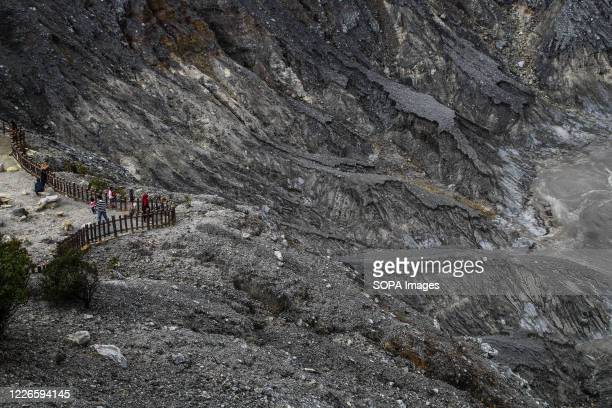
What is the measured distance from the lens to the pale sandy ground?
20.0 metres

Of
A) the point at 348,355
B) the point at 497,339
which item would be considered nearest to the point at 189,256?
the point at 348,355

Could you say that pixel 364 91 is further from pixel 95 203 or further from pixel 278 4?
pixel 95 203

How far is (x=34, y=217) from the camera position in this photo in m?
22.2

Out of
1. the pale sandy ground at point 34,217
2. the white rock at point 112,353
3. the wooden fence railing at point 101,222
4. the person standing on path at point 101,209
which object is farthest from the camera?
the person standing on path at point 101,209

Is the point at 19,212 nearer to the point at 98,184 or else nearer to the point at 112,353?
the point at 98,184

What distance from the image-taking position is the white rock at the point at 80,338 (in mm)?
14497

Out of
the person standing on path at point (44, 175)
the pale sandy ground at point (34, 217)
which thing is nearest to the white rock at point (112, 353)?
the pale sandy ground at point (34, 217)

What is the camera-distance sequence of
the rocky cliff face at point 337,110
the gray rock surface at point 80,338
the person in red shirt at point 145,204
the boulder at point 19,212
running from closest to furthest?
1. the gray rock surface at point 80,338
2. the boulder at point 19,212
3. the person in red shirt at point 145,204
4. the rocky cliff face at point 337,110

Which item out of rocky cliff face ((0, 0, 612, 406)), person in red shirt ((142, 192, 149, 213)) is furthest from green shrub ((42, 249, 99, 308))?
person in red shirt ((142, 192, 149, 213))

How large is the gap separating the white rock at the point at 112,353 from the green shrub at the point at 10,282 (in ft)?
6.65

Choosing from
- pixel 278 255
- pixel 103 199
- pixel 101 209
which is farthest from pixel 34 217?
pixel 278 255

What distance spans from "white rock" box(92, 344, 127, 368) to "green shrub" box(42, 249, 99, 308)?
7.09ft

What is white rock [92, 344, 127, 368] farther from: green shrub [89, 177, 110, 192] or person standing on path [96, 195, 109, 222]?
green shrub [89, 177, 110, 192]

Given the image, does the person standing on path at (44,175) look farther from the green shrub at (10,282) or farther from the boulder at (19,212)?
the green shrub at (10,282)
